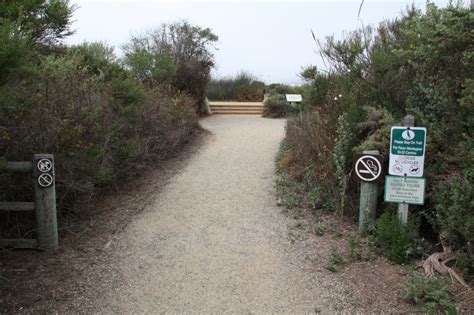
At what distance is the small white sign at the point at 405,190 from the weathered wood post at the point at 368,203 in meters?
0.35

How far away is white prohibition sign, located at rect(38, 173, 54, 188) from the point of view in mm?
4764

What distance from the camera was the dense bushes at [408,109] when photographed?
14.9 feet

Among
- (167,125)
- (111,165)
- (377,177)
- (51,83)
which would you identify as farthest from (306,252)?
(167,125)

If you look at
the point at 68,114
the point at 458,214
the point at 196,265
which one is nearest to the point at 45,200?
the point at 68,114

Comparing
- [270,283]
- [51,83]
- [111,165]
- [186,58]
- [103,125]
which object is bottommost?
[270,283]

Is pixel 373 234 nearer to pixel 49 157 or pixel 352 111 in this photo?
pixel 352 111

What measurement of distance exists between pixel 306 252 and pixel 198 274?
51.0 inches

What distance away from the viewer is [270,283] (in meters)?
4.42

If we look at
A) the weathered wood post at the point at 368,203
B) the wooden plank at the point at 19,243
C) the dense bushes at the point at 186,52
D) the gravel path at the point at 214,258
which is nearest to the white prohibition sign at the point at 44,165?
the wooden plank at the point at 19,243

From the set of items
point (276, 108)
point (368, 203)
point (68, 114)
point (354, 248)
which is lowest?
point (354, 248)

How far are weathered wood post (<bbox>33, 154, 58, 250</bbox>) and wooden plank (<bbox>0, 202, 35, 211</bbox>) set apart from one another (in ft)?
0.19

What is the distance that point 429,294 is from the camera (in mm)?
3795

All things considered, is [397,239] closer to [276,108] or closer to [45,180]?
[45,180]

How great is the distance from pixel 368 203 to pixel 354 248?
0.61 meters
